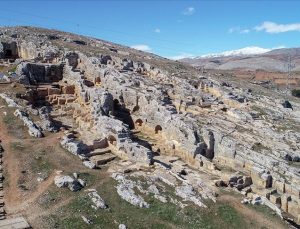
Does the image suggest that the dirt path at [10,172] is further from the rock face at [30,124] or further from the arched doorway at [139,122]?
the arched doorway at [139,122]

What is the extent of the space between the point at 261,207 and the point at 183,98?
949 inches

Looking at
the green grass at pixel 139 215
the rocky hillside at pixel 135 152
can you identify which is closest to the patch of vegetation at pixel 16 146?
the rocky hillside at pixel 135 152

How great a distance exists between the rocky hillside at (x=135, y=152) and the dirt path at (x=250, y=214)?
3.5 inches

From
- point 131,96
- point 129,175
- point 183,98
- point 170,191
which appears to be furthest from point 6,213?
point 183,98

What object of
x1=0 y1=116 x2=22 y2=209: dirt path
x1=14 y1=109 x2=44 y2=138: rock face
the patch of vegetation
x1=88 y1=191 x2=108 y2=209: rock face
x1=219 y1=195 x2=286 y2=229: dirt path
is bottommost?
x1=219 y1=195 x2=286 y2=229: dirt path

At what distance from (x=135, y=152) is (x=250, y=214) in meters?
11.2

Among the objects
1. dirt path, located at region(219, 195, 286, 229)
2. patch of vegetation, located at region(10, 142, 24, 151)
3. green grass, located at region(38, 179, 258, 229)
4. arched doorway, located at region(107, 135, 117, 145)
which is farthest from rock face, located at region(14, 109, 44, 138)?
dirt path, located at region(219, 195, 286, 229)

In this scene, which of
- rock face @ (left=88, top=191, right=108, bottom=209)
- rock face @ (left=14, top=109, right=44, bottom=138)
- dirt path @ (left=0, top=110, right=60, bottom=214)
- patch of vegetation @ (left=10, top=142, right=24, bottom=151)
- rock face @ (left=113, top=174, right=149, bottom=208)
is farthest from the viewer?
rock face @ (left=14, top=109, right=44, bottom=138)

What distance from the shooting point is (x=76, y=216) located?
25656mm

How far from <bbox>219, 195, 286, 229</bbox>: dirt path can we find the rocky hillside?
3.5 inches

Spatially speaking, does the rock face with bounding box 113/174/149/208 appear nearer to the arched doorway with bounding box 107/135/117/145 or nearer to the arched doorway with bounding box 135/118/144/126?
the arched doorway with bounding box 107/135/117/145

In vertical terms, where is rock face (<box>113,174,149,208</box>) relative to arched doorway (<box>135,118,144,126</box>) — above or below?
below

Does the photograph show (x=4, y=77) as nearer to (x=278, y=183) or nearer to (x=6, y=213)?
(x=6, y=213)

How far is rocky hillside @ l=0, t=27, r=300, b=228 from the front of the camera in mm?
27625
